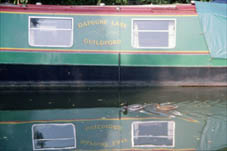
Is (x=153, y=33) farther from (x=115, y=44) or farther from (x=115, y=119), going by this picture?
(x=115, y=119)

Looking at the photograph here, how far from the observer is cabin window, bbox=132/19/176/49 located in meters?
9.23

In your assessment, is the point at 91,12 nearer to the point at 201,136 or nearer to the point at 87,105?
the point at 87,105

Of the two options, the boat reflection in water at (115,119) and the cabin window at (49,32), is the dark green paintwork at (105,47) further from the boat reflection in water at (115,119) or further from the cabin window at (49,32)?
the boat reflection in water at (115,119)

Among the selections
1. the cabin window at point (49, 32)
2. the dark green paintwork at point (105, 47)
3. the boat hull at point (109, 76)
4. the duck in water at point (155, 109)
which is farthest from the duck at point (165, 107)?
the cabin window at point (49, 32)

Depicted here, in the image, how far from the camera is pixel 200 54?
9141mm

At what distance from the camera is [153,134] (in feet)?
19.7

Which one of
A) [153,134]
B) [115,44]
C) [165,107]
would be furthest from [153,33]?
[153,134]

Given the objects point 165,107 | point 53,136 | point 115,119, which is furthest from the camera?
point 165,107

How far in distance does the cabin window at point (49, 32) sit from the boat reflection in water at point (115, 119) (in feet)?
4.06

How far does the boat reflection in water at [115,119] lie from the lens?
5.63 m

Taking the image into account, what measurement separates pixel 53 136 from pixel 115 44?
3864mm

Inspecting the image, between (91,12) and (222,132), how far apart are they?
4702 millimetres

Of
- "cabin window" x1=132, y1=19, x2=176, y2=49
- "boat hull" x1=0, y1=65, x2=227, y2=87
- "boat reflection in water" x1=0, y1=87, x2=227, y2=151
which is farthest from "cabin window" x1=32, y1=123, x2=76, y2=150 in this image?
"cabin window" x1=132, y1=19, x2=176, y2=49

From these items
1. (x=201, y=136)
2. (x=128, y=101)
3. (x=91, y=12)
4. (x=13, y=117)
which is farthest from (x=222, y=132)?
(x=91, y=12)
